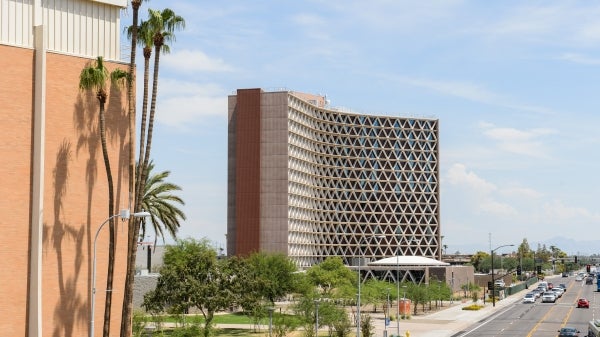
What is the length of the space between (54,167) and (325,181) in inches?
4884

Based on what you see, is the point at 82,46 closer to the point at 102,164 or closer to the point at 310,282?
the point at 102,164

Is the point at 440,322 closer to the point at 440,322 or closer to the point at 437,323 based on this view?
the point at 440,322

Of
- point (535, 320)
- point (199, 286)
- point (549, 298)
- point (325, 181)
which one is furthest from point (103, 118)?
point (325, 181)

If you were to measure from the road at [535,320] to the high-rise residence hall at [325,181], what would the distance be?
35.1m

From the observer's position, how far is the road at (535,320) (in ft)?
241

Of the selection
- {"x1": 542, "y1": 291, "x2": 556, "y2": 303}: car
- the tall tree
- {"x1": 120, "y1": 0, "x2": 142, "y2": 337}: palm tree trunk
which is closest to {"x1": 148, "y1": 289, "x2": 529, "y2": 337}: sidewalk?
{"x1": 542, "y1": 291, "x2": 556, "y2": 303}: car

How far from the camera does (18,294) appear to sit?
142 feet

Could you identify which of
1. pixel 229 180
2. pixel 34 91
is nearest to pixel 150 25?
pixel 34 91

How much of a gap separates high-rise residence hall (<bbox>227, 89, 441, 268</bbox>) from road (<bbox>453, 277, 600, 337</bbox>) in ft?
115

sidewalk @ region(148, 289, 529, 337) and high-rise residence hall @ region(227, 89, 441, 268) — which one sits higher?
high-rise residence hall @ region(227, 89, 441, 268)

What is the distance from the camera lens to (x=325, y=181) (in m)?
167

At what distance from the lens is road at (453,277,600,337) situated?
73.5 m

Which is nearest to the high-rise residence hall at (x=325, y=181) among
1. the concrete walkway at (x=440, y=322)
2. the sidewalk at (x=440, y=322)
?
the concrete walkway at (x=440, y=322)

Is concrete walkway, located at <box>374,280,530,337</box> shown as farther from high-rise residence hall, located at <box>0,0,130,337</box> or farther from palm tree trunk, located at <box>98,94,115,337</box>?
high-rise residence hall, located at <box>0,0,130,337</box>
